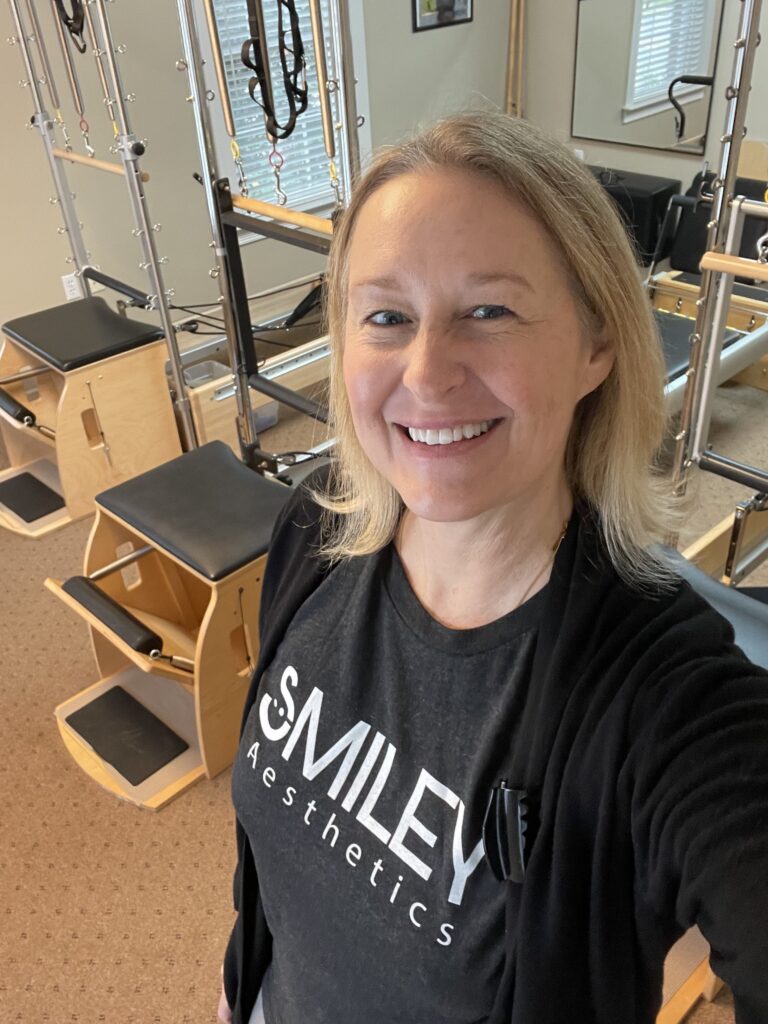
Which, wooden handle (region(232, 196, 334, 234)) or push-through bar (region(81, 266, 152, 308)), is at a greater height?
wooden handle (region(232, 196, 334, 234))

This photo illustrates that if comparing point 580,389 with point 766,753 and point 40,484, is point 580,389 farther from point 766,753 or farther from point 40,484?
point 40,484

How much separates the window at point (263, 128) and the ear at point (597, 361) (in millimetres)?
3450

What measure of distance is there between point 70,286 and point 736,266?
314 cm

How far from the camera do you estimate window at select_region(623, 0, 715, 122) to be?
4258 millimetres

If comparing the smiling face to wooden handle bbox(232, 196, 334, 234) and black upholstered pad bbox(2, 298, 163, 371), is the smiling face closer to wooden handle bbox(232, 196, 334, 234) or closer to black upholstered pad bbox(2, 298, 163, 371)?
wooden handle bbox(232, 196, 334, 234)

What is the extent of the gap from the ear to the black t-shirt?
0.22 metres

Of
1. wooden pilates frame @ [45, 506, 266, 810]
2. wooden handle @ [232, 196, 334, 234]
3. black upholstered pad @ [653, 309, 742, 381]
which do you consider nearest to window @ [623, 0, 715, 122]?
black upholstered pad @ [653, 309, 742, 381]

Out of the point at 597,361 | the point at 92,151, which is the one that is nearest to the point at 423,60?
the point at 92,151

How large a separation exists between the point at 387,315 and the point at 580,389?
191 millimetres

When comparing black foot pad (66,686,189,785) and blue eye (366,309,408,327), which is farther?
black foot pad (66,686,189,785)

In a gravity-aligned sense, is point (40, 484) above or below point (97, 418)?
below

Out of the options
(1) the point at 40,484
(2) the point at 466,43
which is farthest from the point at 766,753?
(2) the point at 466,43

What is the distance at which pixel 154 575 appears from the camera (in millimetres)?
2260

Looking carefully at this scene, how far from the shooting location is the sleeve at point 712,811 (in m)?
0.63
